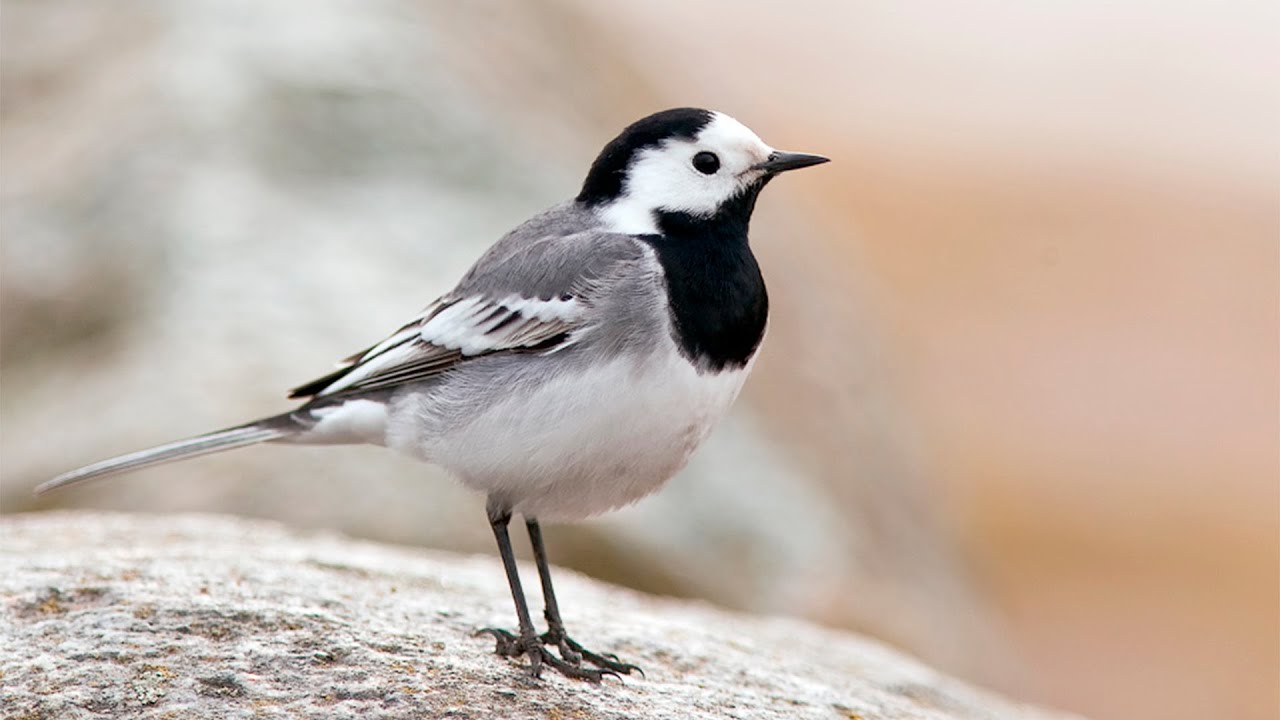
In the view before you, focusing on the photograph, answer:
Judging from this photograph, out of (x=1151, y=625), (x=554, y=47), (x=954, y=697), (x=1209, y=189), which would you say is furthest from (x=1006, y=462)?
(x=954, y=697)

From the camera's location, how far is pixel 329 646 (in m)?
5.37

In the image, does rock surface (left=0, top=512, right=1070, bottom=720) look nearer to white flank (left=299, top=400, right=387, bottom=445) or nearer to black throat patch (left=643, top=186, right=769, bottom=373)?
white flank (left=299, top=400, right=387, bottom=445)

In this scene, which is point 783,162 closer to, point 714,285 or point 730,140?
point 730,140

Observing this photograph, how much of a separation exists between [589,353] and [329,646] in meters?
1.30

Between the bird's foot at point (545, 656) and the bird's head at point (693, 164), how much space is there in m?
1.51

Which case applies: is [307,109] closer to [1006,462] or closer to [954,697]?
[954,697]

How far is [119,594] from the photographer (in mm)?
5676

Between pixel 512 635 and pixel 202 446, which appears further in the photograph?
pixel 202 446

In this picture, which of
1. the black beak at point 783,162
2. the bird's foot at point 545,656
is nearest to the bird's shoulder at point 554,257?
the black beak at point 783,162

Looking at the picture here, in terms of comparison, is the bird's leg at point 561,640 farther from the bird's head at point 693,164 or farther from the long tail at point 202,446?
the bird's head at point 693,164

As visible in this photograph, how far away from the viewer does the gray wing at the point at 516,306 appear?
574 cm

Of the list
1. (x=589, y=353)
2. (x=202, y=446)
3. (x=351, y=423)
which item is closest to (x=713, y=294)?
(x=589, y=353)

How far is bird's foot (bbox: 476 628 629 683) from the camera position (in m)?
5.61

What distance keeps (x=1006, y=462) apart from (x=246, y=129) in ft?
32.9
